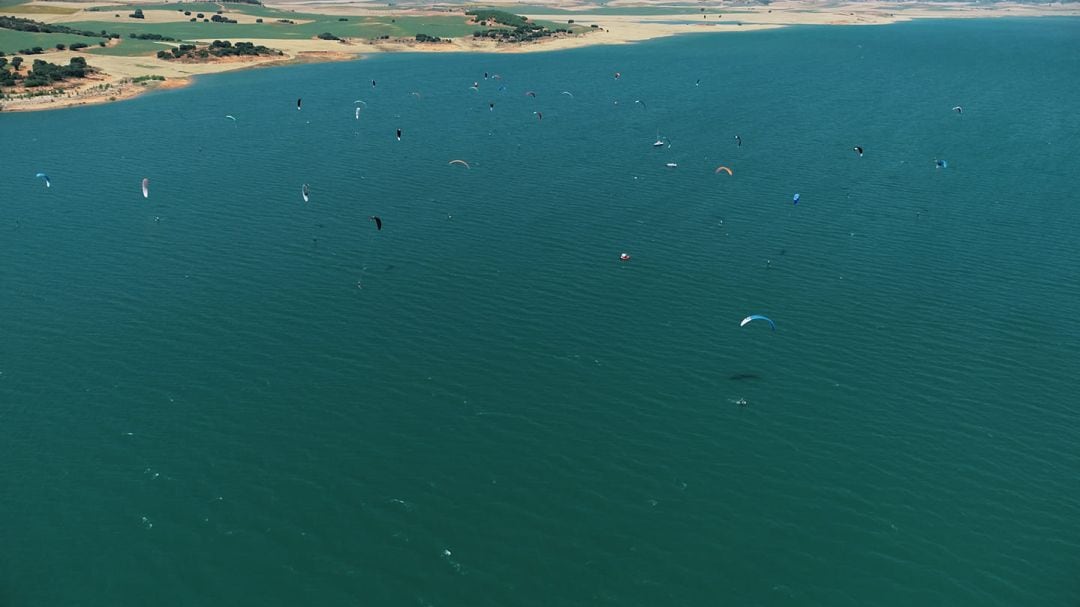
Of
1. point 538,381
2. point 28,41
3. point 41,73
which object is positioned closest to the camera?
point 538,381

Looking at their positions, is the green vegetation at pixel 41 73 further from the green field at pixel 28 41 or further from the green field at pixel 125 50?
the green field at pixel 125 50

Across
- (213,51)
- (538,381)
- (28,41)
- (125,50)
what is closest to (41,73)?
(125,50)

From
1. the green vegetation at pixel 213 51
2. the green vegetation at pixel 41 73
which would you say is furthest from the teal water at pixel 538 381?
the green vegetation at pixel 213 51

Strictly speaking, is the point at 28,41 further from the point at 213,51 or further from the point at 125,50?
the point at 213,51

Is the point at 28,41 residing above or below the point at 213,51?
above

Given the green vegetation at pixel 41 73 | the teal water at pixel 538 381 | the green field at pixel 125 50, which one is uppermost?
the green field at pixel 125 50

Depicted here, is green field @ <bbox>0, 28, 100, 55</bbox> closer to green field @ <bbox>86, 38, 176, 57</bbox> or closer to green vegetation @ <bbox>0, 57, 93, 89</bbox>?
green field @ <bbox>86, 38, 176, 57</bbox>

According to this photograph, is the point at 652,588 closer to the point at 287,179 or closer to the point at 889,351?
the point at 889,351
